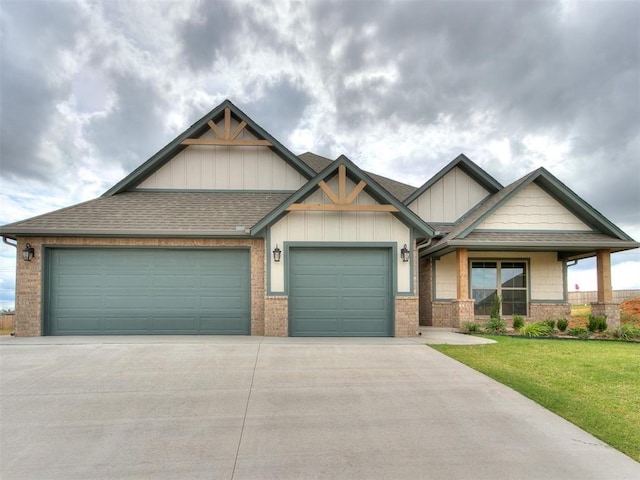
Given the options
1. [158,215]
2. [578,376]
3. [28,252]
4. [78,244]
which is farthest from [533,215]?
[28,252]

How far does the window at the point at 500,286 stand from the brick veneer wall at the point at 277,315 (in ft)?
24.0

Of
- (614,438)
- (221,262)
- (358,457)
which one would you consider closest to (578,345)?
(614,438)

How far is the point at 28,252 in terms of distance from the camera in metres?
10.8

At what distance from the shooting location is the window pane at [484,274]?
14.5m

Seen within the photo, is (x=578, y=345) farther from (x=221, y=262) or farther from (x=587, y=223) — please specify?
(x=221, y=262)

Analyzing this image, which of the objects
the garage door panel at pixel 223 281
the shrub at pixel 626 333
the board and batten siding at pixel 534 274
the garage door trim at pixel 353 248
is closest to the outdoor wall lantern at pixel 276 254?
the garage door trim at pixel 353 248

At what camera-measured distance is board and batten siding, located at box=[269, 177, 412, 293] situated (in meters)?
11.0

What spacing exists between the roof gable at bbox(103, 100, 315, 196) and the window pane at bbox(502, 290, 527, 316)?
8222 millimetres

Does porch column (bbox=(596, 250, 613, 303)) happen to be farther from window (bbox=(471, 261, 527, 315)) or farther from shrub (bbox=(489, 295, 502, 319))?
shrub (bbox=(489, 295, 502, 319))

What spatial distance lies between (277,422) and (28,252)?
9476 millimetres

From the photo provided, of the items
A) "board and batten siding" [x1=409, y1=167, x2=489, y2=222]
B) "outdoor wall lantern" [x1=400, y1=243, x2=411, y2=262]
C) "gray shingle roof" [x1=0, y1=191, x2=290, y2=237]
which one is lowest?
"outdoor wall lantern" [x1=400, y1=243, x2=411, y2=262]

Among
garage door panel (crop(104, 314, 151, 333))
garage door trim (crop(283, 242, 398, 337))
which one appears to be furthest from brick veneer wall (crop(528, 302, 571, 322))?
garage door panel (crop(104, 314, 151, 333))

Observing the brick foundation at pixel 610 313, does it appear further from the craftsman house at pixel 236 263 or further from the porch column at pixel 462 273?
the porch column at pixel 462 273

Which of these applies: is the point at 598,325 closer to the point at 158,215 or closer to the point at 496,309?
the point at 496,309
